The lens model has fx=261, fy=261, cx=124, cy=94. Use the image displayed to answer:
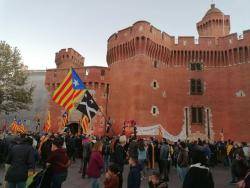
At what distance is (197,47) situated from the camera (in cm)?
3244

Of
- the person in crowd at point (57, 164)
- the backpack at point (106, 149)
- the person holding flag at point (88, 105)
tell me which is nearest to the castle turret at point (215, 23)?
the person holding flag at point (88, 105)

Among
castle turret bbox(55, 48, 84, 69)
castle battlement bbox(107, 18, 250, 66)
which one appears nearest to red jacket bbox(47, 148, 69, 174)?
castle battlement bbox(107, 18, 250, 66)

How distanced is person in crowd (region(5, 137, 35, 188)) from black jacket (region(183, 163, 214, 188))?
3785 mm

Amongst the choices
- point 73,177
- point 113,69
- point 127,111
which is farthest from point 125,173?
point 113,69

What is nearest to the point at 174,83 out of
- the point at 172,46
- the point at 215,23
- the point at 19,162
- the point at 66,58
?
the point at 172,46

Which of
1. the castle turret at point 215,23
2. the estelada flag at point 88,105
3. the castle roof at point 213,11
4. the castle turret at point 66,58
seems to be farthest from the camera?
the castle turret at point 66,58

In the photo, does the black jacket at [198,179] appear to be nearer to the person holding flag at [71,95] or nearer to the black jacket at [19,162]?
the black jacket at [19,162]

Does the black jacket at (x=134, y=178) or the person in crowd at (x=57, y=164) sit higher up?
the person in crowd at (x=57, y=164)

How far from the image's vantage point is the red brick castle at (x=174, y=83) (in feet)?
96.2

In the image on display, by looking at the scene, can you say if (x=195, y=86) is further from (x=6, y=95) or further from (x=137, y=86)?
(x=6, y=95)

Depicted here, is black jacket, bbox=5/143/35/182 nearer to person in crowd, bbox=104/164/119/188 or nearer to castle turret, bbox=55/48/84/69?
person in crowd, bbox=104/164/119/188

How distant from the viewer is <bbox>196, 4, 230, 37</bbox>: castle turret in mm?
37625

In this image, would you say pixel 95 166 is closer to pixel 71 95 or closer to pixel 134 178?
pixel 134 178

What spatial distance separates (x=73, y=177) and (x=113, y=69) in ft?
72.9
